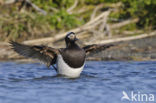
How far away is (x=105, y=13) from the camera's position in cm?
1536

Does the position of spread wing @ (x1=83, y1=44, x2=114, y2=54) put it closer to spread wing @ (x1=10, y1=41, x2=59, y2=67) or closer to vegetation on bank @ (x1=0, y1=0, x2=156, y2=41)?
spread wing @ (x1=10, y1=41, x2=59, y2=67)

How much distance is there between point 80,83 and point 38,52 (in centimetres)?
150

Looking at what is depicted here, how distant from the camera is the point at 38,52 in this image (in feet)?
32.7

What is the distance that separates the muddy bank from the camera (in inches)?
505

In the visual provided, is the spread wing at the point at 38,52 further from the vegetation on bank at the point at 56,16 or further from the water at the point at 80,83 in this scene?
the vegetation on bank at the point at 56,16

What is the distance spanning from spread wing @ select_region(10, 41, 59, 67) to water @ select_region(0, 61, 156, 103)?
493mm

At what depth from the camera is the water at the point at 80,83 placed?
7.73m

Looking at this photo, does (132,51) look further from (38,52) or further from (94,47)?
(38,52)

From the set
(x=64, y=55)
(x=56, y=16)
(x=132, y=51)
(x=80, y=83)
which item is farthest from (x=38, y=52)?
(x=56, y=16)

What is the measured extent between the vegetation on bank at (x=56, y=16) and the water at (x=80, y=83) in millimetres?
2964

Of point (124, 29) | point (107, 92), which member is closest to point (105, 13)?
point (124, 29)

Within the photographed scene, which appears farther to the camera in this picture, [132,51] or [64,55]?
[132,51]

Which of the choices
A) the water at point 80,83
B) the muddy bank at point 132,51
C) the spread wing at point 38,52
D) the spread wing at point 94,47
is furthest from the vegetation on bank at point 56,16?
the spread wing at point 38,52

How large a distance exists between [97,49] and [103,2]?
6.27 meters
